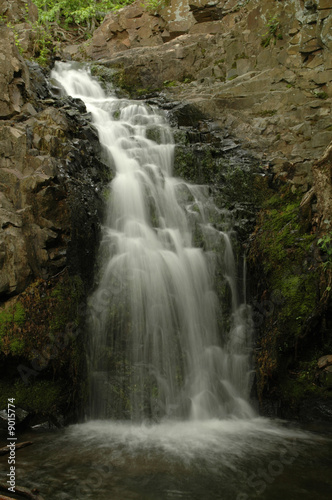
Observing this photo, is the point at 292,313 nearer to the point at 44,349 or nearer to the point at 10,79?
the point at 44,349

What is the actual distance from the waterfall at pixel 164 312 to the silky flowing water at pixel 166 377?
19 mm

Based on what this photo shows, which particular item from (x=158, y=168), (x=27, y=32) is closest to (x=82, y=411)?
(x=158, y=168)

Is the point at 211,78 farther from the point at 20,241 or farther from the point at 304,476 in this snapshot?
the point at 304,476

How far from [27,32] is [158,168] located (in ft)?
22.8

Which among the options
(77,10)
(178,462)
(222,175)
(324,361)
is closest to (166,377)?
(178,462)

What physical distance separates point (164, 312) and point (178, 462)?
7.75ft

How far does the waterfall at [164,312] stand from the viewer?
17.7 ft

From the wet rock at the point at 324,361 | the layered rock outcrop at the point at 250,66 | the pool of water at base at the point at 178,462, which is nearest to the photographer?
the pool of water at base at the point at 178,462

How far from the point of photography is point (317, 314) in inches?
227

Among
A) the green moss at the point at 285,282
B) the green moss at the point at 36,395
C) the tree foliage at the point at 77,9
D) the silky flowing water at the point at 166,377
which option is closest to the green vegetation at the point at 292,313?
the green moss at the point at 285,282

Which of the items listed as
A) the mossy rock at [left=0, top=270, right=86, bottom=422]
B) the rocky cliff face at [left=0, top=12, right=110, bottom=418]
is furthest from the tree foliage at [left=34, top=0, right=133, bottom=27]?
the mossy rock at [left=0, top=270, right=86, bottom=422]

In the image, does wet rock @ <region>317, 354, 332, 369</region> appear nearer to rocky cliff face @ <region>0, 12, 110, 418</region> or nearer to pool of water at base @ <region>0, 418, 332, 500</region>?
pool of water at base @ <region>0, 418, 332, 500</region>

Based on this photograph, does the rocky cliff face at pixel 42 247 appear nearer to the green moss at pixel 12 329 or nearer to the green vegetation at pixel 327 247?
the green moss at pixel 12 329

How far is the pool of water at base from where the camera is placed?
336 centimetres
